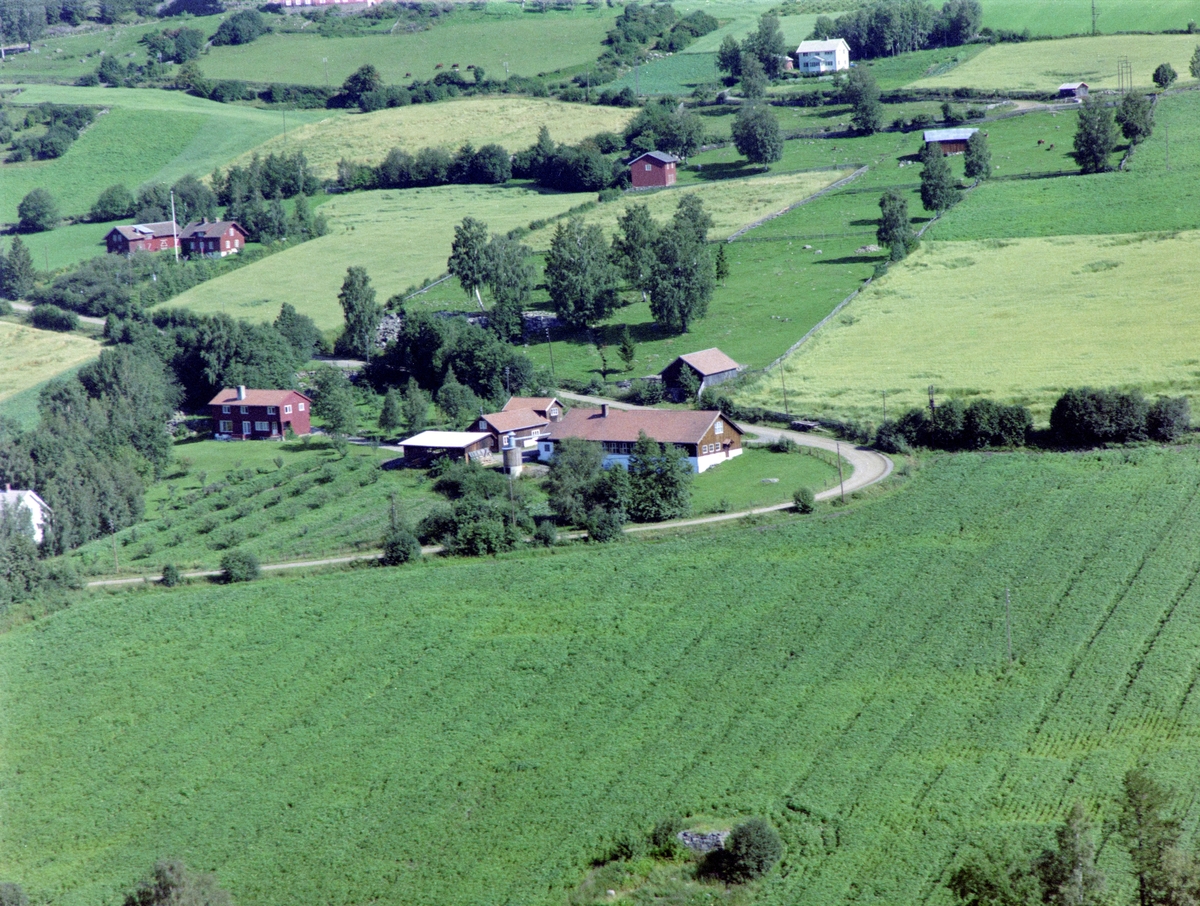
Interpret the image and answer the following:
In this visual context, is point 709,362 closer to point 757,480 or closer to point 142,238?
point 757,480

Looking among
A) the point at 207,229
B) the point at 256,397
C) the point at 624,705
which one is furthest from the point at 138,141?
the point at 624,705

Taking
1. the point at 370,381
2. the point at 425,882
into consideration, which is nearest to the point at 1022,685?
the point at 425,882

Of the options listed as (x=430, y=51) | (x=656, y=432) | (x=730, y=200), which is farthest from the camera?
(x=430, y=51)

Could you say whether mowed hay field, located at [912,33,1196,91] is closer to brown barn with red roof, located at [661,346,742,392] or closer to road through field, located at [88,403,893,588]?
brown barn with red roof, located at [661,346,742,392]

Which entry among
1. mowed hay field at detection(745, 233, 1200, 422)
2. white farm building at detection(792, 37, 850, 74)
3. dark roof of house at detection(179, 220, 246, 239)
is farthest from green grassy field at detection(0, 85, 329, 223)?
mowed hay field at detection(745, 233, 1200, 422)

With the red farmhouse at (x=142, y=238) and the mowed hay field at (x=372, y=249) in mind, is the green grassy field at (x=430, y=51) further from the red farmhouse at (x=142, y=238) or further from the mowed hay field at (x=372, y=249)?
the red farmhouse at (x=142, y=238)

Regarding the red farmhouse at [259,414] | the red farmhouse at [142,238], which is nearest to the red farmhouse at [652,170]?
the red farmhouse at [142,238]
